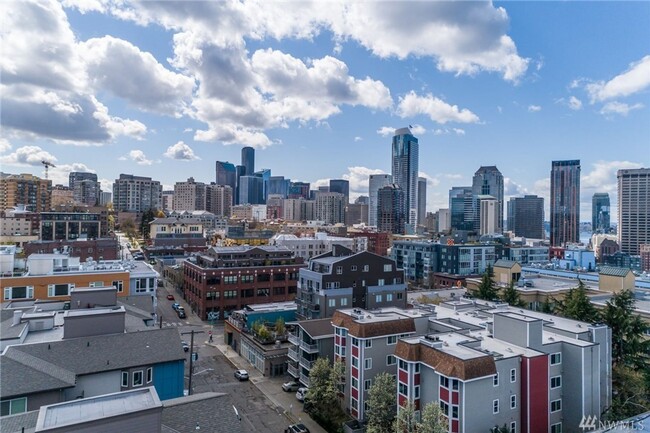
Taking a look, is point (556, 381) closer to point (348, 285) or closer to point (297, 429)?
point (297, 429)

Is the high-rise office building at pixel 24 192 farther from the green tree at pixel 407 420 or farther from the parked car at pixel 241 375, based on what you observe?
the green tree at pixel 407 420

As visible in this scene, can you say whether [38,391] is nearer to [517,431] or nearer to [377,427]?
[377,427]

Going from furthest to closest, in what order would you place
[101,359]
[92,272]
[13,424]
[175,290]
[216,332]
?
[175,290] < [216,332] < [92,272] < [101,359] < [13,424]

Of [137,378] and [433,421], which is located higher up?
[137,378]

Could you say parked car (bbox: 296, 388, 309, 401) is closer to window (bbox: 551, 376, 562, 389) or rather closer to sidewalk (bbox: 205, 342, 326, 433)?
sidewalk (bbox: 205, 342, 326, 433)

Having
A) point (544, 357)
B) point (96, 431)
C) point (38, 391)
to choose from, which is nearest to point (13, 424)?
point (38, 391)

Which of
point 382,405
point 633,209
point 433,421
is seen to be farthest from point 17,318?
point 633,209
